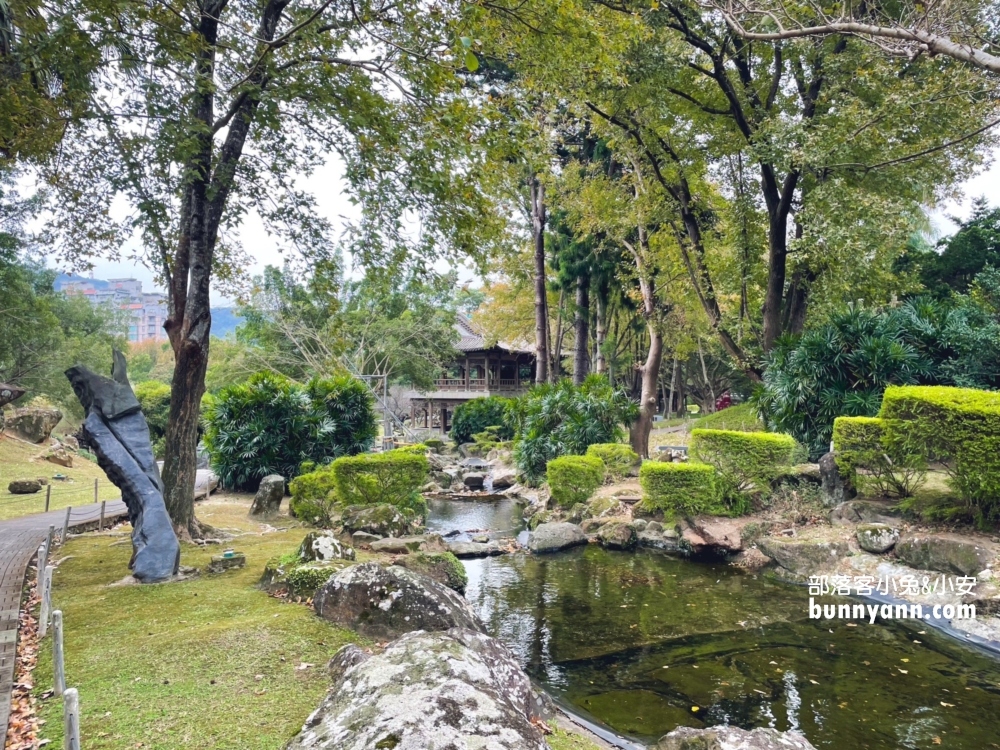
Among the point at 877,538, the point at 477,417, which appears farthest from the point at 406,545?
the point at 477,417

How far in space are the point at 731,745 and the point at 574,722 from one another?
175cm

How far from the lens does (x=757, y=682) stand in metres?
5.95

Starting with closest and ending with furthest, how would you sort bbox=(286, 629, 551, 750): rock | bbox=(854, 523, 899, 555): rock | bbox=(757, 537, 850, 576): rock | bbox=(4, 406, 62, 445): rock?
bbox=(286, 629, 551, 750): rock → bbox=(854, 523, 899, 555): rock → bbox=(757, 537, 850, 576): rock → bbox=(4, 406, 62, 445): rock

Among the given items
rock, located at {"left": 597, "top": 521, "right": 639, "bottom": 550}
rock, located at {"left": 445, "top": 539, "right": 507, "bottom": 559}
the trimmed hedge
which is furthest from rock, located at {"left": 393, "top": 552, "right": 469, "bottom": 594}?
the trimmed hedge

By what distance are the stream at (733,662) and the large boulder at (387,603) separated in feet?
4.71

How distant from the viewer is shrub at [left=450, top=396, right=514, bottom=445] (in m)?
30.7

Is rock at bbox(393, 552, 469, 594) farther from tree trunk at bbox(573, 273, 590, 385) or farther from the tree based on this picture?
tree trunk at bbox(573, 273, 590, 385)

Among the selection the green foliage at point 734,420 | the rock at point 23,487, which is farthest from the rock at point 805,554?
the rock at point 23,487

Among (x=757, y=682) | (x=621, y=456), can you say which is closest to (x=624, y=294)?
(x=621, y=456)

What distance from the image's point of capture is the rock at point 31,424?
950 inches

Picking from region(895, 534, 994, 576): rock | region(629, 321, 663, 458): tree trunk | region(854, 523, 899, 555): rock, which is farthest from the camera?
region(629, 321, 663, 458): tree trunk

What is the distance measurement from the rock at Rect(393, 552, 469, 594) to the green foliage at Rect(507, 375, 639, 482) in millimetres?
9009

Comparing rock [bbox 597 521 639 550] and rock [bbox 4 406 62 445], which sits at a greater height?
rock [bbox 4 406 62 445]

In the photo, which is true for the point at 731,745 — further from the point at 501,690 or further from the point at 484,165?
the point at 484,165
